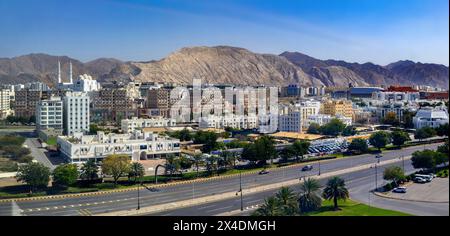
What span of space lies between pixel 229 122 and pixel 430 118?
5.03 metres

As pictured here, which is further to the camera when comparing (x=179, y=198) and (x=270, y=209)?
(x=179, y=198)

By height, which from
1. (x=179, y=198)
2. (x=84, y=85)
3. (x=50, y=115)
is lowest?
(x=179, y=198)

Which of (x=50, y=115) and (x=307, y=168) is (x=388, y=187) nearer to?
(x=307, y=168)

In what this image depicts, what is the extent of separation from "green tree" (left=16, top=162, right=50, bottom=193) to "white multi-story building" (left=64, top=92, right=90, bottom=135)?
5406 millimetres

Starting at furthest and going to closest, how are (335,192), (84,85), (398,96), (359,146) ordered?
(398,96), (84,85), (359,146), (335,192)

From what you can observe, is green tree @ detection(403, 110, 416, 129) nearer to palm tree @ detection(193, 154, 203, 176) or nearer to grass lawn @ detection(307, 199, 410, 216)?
palm tree @ detection(193, 154, 203, 176)

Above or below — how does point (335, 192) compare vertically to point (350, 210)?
above

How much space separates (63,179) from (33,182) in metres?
0.33

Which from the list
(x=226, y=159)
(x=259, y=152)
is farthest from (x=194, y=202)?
(x=259, y=152)

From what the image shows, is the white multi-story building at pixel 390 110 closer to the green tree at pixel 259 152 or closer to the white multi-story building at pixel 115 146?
the green tree at pixel 259 152

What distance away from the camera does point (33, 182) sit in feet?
16.7

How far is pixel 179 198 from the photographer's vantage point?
4.75 metres

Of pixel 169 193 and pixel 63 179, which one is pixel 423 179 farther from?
pixel 63 179

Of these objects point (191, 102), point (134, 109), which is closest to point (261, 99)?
point (191, 102)
